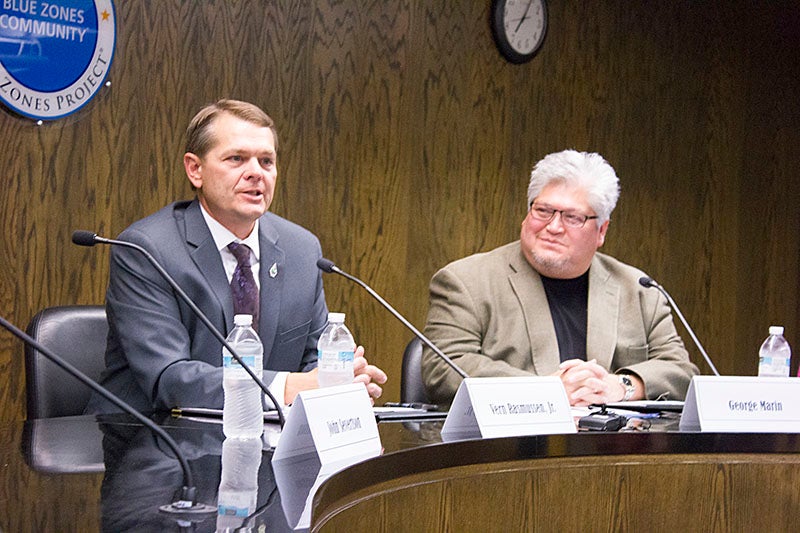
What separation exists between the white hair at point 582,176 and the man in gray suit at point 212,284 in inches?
26.2

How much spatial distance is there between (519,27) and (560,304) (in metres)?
2.01

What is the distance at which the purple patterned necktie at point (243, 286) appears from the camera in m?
2.61

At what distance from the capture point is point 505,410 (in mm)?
2012

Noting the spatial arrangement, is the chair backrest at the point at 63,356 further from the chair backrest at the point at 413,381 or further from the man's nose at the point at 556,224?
the man's nose at the point at 556,224

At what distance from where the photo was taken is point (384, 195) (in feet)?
14.2

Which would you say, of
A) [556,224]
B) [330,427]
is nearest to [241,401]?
[330,427]

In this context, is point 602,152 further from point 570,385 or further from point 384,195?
point 570,385

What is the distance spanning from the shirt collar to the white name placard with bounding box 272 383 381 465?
95 cm

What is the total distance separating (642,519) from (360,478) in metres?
0.77

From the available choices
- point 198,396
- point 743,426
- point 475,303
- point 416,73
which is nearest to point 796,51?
point 416,73

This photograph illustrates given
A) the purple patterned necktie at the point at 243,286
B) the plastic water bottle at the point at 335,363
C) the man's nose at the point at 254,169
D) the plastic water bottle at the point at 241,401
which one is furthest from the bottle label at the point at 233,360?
the man's nose at the point at 254,169

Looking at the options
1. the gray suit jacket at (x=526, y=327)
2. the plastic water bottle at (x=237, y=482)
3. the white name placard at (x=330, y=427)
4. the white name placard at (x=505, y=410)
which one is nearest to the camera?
the plastic water bottle at (x=237, y=482)

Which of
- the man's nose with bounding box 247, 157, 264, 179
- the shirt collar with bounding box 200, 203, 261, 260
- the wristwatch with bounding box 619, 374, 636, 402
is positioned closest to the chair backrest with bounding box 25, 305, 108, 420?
the shirt collar with bounding box 200, 203, 261, 260

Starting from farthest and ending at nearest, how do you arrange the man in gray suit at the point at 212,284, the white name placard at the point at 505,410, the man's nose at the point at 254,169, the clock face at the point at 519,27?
the clock face at the point at 519,27 < the man's nose at the point at 254,169 < the man in gray suit at the point at 212,284 < the white name placard at the point at 505,410
